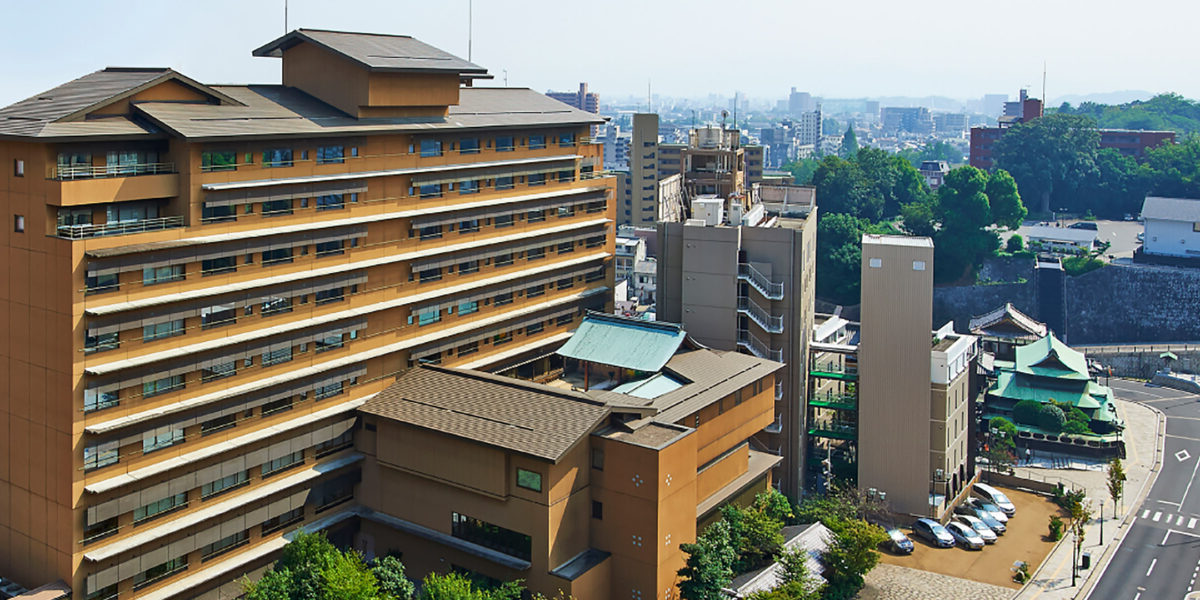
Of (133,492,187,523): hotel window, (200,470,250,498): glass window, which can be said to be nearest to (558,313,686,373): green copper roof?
(200,470,250,498): glass window

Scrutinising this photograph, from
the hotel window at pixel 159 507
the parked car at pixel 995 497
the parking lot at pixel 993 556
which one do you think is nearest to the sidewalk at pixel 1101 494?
the parking lot at pixel 993 556

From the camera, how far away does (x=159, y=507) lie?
42094 millimetres

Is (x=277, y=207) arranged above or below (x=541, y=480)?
above

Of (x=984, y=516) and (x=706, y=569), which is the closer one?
(x=706, y=569)

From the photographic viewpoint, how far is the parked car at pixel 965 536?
2338 inches

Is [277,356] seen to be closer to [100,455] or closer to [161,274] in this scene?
[161,274]

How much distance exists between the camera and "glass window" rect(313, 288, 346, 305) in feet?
157

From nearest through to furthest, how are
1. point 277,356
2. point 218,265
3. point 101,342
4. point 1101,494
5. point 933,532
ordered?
1. point 101,342
2. point 218,265
3. point 277,356
4. point 933,532
5. point 1101,494

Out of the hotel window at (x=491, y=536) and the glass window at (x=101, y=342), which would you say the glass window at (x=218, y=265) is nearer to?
the glass window at (x=101, y=342)

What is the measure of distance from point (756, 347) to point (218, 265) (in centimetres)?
3154

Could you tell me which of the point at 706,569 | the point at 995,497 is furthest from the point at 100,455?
the point at 995,497

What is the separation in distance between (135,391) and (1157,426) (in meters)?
77.5

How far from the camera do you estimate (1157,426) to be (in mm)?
86688

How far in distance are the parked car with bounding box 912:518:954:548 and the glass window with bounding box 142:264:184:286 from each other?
41243 mm
